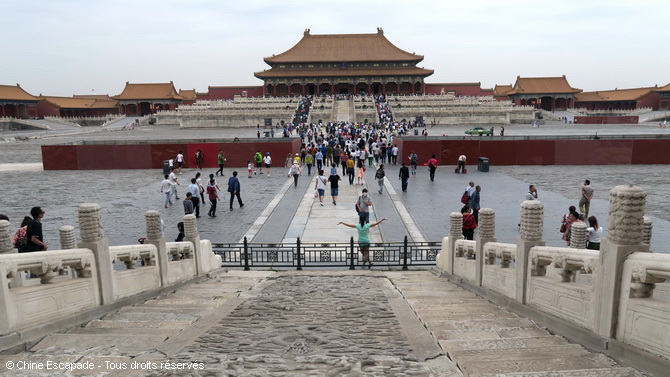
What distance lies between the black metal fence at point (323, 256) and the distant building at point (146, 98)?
Result: 75.5 meters

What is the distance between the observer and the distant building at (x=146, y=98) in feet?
257

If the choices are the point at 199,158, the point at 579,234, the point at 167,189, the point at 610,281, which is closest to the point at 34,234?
the point at 610,281

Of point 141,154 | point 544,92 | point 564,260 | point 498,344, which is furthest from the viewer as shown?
point 544,92

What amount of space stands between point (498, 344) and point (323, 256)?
20.5 feet

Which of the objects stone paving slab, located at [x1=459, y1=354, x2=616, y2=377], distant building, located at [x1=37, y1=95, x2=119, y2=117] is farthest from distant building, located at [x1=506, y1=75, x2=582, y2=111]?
stone paving slab, located at [x1=459, y1=354, x2=616, y2=377]

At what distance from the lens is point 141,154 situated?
26266mm

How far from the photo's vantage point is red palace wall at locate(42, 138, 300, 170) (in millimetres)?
25969

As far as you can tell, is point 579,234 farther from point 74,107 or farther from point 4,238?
point 74,107

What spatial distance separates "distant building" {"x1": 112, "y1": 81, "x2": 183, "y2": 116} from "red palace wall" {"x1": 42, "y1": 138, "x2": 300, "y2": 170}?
Result: 55.7 meters

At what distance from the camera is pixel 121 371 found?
3.52 meters

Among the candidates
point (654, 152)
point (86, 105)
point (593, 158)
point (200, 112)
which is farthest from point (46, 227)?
point (86, 105)

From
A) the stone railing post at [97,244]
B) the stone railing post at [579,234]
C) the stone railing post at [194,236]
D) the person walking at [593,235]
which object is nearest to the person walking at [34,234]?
the stone railing post at [97,244]

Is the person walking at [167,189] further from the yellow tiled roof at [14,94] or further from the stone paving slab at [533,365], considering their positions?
the yellow tiled roof at [14,94]

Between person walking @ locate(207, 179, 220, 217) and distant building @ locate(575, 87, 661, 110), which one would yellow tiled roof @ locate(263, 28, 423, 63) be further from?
person walking @ locate(207, 179, 220, 217)
